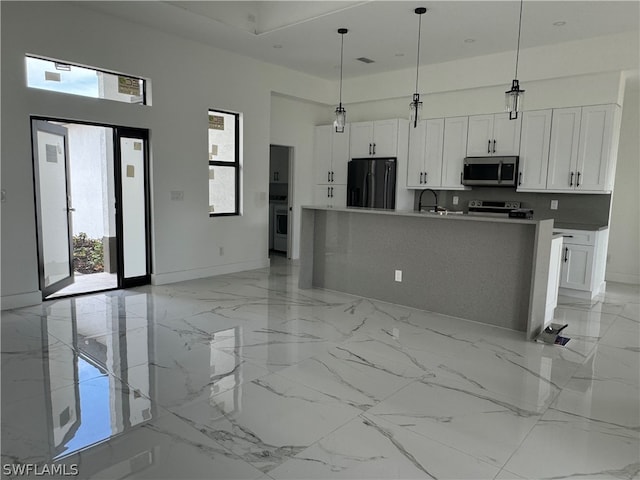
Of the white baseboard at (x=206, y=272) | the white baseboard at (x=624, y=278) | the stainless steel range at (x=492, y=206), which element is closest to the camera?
the white baseboard at (x=206, y=272)

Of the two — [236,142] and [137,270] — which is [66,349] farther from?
[236,142]

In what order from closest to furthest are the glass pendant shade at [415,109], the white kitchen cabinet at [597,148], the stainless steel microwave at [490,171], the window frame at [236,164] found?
the glass pendant shade at [415,109] < the white kitchen cabinet at [597,148] < the stainless steel microwave at [490,171] < the window frame at [236,164]

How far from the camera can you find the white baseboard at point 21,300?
445cm

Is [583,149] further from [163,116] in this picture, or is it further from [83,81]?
[83,81]

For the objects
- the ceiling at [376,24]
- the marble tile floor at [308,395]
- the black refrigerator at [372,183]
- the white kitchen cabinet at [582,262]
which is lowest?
the marble tile floor at [308,395]

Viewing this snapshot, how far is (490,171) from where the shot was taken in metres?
6.20

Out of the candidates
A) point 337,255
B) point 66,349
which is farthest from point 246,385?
point 337,255

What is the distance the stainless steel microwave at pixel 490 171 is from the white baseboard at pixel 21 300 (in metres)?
5.62

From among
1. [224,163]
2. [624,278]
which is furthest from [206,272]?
[624,278]

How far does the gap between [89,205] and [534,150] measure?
654cm

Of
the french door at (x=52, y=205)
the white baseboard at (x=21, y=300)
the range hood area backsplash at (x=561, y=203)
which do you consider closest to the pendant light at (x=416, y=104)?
the range hood area backsplash at (x=561, y=203)

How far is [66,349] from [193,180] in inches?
119

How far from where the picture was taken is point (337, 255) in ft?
18.1

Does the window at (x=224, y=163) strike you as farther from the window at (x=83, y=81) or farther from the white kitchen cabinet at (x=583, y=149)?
the white kitchen cabinet at (x=583, y=149)
